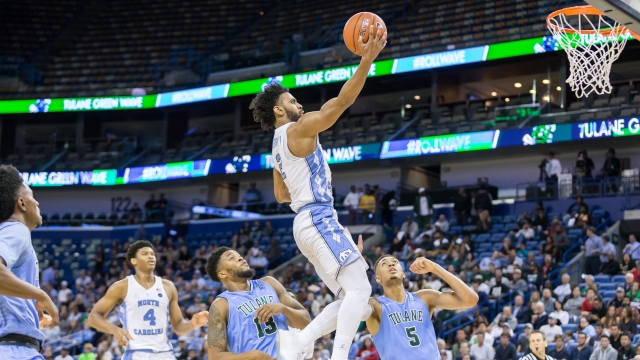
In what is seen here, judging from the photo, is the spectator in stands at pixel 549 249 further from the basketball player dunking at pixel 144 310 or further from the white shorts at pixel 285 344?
the white shorts at pixel 285 344

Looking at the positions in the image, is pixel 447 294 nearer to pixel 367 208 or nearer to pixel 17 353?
pixel 17 353

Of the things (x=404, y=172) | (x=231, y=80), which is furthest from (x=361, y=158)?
(x=231, y=80)

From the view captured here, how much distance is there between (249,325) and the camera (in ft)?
19.4

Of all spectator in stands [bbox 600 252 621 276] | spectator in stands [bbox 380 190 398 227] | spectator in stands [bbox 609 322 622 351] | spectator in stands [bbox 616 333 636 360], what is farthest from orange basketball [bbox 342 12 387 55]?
spectator in stands [bbox 380 190 398 227]

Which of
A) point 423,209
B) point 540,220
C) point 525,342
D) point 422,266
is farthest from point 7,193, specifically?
point 423,209

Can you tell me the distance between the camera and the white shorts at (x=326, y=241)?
5965mm

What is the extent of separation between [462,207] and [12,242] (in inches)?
717

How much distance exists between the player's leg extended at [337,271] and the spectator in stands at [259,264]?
16.4m

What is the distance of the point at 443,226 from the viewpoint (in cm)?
2133

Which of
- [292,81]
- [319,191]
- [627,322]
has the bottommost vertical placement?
[627,322]

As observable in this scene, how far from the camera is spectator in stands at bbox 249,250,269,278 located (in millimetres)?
22422

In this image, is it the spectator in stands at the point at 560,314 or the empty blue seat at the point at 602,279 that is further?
the empty blue seat at the point at 602,279

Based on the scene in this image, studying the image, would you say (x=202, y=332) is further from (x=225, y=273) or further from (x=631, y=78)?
(x=631, y=78)

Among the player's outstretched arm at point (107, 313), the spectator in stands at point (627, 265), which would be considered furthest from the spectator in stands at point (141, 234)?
the player's outstretched arm at point (107, 313)
